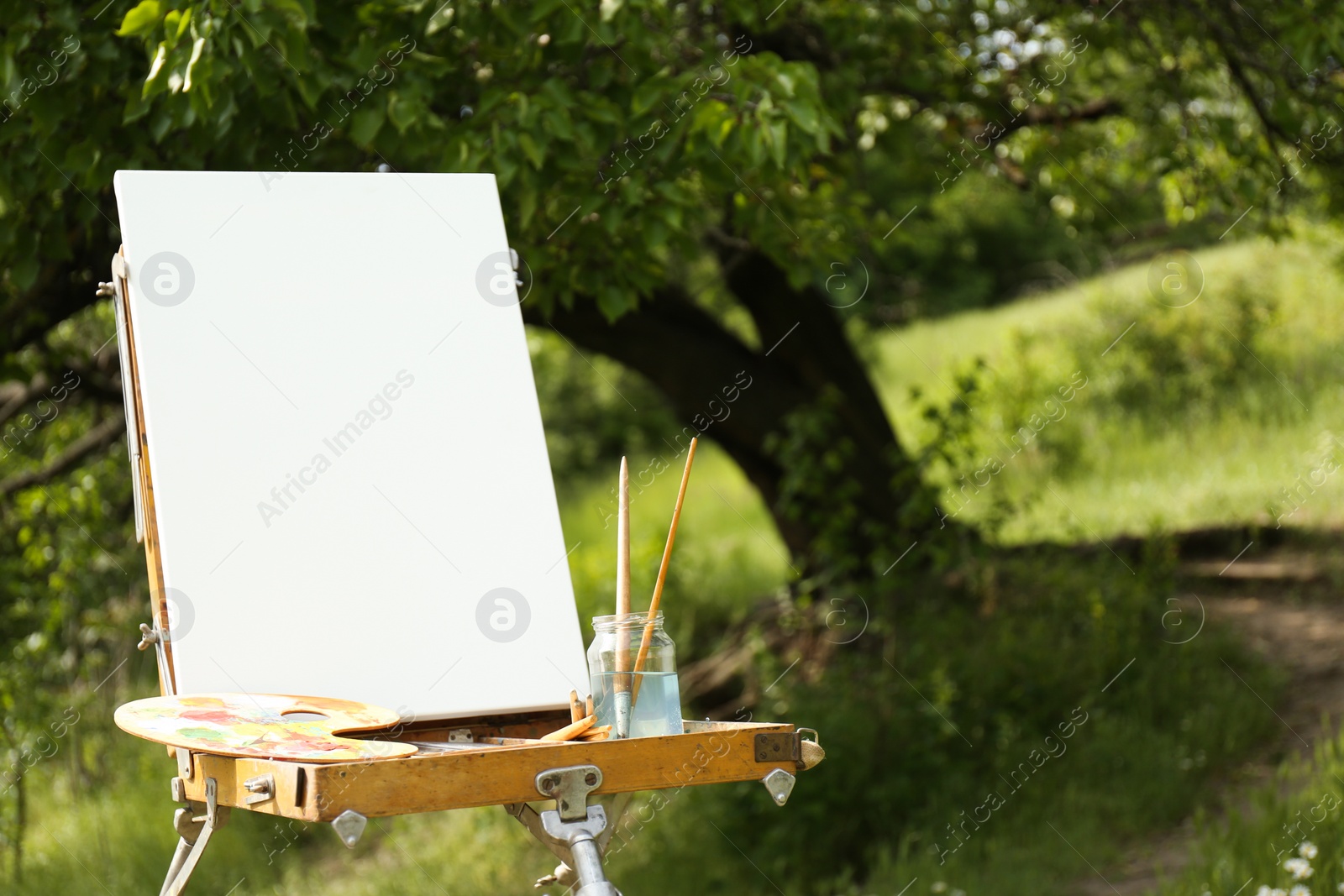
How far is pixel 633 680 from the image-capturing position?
2109 mm

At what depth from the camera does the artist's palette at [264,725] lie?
5.89 ft

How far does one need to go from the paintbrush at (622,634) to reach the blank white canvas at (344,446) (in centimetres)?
15

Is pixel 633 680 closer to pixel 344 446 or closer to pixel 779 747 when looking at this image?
pixel 779 747

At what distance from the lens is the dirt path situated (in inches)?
175

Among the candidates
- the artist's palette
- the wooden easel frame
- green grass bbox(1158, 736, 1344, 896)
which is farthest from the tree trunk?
the artist's palette

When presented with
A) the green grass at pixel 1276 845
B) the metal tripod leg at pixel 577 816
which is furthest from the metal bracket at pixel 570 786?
the green grass at pixel 1276 845

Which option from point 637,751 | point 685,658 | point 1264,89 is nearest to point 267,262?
point 637,751

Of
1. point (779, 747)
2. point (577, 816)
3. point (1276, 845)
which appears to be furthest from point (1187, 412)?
point (577, 816)

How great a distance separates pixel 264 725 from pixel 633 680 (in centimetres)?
62

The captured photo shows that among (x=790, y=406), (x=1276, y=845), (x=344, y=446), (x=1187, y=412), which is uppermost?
(x=344, y=446)

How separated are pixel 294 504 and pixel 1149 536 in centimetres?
594

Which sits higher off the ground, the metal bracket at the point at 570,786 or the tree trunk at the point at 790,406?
the metal bracket at the point at 570,786

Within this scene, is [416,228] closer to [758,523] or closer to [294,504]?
[294,504]

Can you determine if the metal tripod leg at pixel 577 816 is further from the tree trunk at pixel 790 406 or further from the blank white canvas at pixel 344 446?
the tree trunk at pixel 790 406
